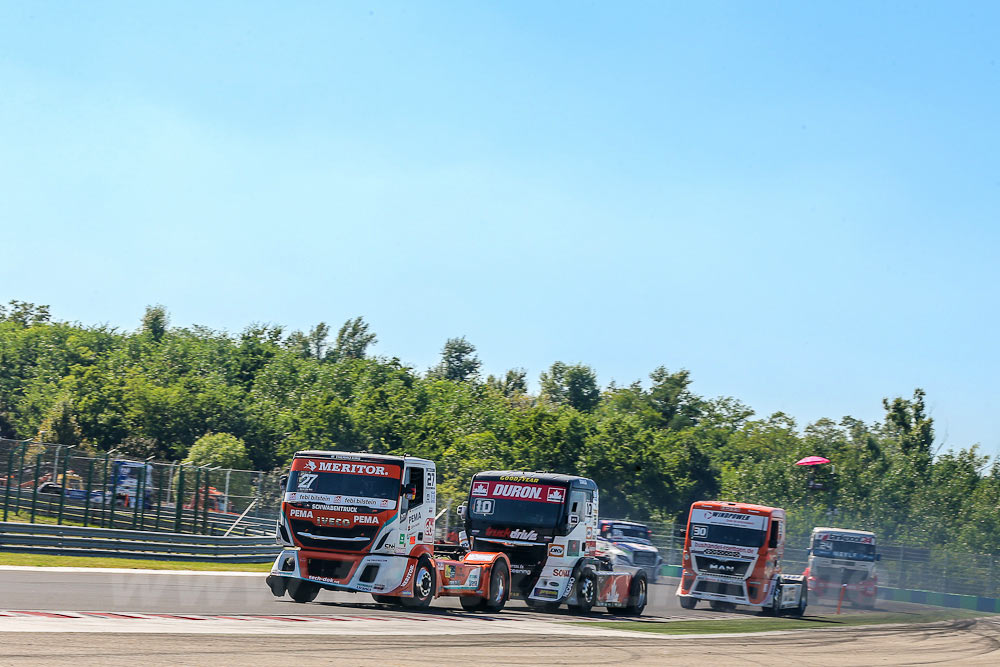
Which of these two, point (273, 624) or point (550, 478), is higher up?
point (550, 478)

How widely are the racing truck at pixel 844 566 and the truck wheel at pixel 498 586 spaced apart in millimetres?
19808

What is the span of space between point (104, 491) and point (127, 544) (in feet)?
7.37

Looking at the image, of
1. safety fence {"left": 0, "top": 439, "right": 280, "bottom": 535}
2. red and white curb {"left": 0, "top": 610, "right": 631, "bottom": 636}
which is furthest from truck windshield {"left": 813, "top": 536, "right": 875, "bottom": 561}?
red and white curb {"left": 0, "top": 610, "right": 631, "bottom": 636}

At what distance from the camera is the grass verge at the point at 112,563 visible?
25609mm

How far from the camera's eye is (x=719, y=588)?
28.0m

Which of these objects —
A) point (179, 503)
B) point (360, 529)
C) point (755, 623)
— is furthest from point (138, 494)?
point (755, 623)

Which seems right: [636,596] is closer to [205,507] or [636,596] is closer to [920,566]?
[205,507]

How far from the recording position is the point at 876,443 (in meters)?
89.9

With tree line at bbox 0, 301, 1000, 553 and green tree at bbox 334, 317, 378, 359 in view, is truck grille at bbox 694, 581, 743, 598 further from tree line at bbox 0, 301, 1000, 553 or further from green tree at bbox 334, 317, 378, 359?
green tree at bbox 334, 317, 378, 359

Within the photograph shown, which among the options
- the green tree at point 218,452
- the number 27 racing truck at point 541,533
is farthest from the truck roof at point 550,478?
the green tree at point 218,452

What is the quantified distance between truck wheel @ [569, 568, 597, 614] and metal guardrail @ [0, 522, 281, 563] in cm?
1248

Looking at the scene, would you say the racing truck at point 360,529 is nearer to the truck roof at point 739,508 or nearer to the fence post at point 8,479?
the truck roof at point 739,508

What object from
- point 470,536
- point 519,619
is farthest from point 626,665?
point 470,536

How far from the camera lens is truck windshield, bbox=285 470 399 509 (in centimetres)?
1916
